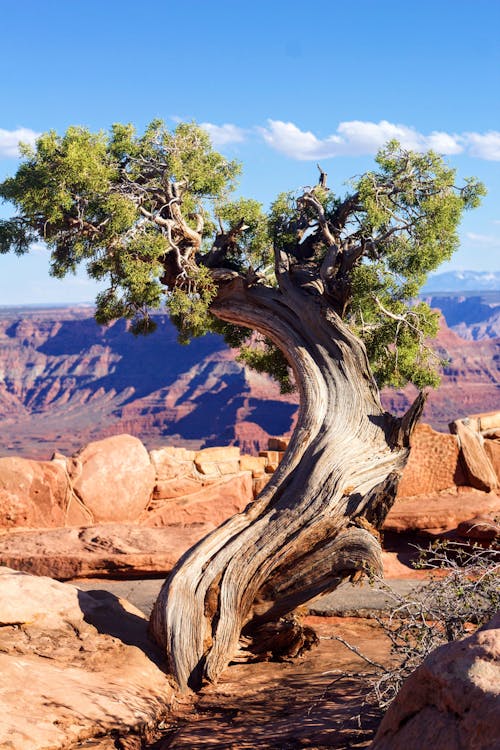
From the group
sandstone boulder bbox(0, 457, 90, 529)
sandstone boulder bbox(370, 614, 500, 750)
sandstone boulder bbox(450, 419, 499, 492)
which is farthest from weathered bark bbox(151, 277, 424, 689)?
sandstone boulder bbox(450, 419, 499, 492)

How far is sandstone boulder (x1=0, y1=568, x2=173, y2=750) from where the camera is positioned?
6.98 m

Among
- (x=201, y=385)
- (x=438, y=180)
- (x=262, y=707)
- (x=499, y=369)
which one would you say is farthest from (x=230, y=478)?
(x=499, y=369)

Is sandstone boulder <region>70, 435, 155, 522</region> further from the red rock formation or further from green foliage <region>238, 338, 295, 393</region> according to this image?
the red rock formation

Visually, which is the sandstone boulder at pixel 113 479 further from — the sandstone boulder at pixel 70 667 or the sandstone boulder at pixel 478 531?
the sandstone boulder at pixel 478 531

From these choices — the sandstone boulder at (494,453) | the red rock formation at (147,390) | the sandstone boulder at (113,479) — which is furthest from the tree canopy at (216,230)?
the red rock formation at (147,390)

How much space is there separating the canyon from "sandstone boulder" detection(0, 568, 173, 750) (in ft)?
367

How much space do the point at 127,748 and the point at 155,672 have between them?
1.94 metres

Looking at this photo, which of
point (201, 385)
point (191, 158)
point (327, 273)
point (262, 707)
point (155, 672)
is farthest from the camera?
point (201, 385)

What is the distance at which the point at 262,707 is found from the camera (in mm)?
8008

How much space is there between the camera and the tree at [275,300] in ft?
32.7

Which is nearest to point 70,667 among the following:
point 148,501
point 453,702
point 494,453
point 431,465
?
point 453,702

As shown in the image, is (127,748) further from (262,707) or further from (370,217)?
(370,217)

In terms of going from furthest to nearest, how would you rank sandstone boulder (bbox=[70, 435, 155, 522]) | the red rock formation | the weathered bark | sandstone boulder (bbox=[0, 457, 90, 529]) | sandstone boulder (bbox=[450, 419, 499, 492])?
the red rock formation → sandstone boulder (bbox=[450, 419, 499, 492]) → sandstone boulder (bbox=[70, 435, 155, 522]) → sandstone boulder (bbox=[0, 457, 90, 529]) → the weathered bark

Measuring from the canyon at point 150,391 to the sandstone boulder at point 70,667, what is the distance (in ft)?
367
